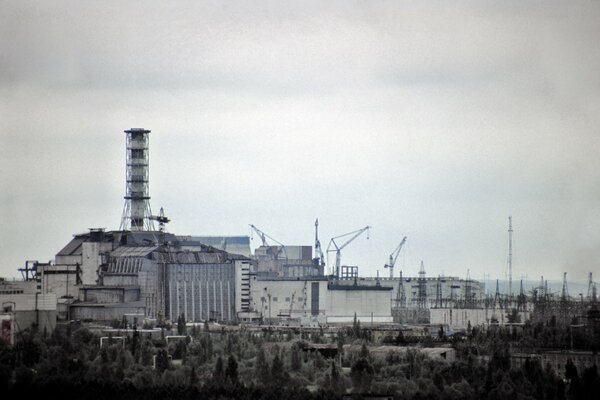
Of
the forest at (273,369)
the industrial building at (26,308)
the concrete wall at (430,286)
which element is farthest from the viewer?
the concrete wall at (430,286)

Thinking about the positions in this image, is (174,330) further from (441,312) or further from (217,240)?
(217,240)

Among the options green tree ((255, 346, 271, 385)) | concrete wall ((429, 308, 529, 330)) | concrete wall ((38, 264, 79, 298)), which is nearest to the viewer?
green tree ((255, 346, 271, 385))

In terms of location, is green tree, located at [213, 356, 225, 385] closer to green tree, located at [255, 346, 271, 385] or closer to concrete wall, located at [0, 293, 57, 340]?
green tree, located at [255, 346, 271, 385]

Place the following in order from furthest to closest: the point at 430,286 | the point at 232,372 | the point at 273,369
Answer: the point at 430,286
the point at 273,369
the point at 232,372

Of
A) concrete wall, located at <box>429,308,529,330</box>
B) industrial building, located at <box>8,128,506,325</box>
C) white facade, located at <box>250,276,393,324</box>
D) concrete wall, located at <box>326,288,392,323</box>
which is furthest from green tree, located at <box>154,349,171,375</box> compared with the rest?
concrete wall, located at <box>326,288,392,323</box>

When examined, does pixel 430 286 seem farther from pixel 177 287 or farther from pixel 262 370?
pixel 262 370

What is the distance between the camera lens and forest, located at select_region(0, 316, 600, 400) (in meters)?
59.9

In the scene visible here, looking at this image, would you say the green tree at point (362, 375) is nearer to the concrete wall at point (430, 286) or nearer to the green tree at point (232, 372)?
Result: the green tree at point (232, 372)

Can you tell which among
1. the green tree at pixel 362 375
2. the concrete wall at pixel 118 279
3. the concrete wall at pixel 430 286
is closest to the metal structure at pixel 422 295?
the concrete wall at pixel 430 286

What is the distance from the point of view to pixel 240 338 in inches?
3413

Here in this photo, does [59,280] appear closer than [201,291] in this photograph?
Yes

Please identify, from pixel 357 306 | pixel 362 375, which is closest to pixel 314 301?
pixel 357 306

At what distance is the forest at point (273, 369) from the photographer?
197 feet

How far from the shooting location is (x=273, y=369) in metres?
67.1
